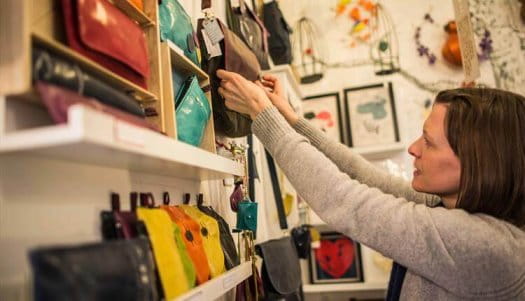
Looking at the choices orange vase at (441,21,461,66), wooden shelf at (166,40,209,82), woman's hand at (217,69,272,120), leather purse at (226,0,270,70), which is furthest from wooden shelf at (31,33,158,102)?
orange vase at (441,21,461,66)

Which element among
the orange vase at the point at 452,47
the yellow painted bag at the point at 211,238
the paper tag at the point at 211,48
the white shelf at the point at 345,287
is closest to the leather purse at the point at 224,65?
the paper tag at the point at 211,48

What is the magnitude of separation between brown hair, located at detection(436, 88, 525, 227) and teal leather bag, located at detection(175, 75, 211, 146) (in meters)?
0.55

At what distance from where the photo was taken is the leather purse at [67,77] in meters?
0.47

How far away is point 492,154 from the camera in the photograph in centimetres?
79

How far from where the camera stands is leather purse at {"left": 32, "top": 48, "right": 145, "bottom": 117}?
473mm

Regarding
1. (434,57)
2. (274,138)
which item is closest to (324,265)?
(434,57)

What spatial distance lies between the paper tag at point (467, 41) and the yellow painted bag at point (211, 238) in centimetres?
112

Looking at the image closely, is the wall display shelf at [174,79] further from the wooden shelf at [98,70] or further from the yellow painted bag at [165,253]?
the yellow painted bag at [165,253]

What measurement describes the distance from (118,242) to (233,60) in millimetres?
594

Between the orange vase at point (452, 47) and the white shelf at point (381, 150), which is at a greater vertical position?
the orange vase at point (452, 47)

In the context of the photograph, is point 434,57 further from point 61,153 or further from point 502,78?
point 61,153

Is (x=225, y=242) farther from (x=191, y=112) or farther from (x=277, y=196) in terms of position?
(x=277, y=196)

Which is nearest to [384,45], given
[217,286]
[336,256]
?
[336,256]

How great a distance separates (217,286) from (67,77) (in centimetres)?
48
